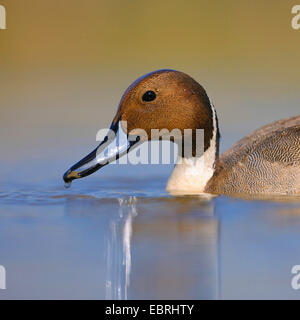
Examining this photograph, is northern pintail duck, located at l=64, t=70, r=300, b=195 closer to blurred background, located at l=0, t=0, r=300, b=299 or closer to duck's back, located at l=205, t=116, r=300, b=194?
duck's back, located at l=205, t=116, r=300, b=194

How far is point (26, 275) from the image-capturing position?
405 cm

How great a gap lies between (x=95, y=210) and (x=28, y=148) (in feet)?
8.40

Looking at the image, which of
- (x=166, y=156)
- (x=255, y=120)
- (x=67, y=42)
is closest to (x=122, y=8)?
(x=67, y=42)

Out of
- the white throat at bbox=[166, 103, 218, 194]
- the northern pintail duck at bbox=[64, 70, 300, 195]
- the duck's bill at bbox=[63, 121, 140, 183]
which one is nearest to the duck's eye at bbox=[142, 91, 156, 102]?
the northern pintail duck at bbox=[64, 70, 300, 195]

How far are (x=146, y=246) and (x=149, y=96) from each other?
166 cm

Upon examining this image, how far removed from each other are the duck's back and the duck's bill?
785mm

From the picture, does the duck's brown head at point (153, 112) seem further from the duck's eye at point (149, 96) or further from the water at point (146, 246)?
the water at point (146, 246)

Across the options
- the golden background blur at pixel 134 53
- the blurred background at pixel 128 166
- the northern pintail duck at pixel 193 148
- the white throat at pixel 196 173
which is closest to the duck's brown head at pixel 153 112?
the northern pintail duck at pixel 193 148

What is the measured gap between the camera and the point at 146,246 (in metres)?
4.48

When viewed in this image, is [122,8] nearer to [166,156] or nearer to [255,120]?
[255,120]

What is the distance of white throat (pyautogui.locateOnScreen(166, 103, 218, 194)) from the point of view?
242 inches

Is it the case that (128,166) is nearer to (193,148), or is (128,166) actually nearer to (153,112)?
(193,148)

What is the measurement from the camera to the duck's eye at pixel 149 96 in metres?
5.79

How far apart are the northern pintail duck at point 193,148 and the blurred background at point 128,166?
0.27 meters
